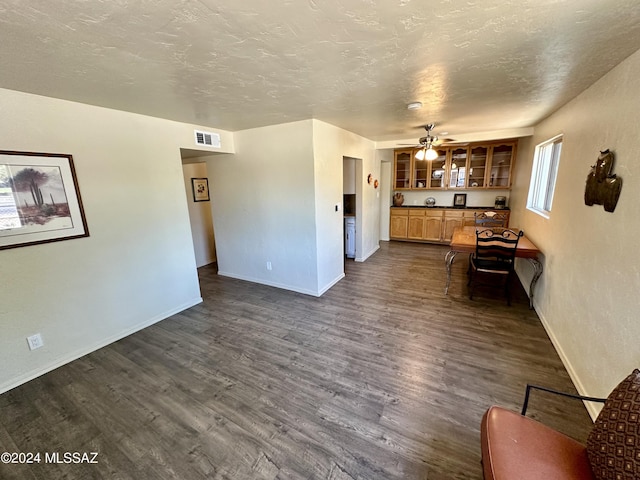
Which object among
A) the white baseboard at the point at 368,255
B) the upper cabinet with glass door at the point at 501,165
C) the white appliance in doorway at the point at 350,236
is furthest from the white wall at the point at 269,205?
the upper cabinet with glass door at the point at 501,165

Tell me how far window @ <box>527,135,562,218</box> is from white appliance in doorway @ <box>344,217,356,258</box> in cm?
283

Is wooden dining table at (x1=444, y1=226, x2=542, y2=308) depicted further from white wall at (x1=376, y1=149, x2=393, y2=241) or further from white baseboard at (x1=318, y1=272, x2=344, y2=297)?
white wall at (x1=376, y1=149, x2=393, y2=241)

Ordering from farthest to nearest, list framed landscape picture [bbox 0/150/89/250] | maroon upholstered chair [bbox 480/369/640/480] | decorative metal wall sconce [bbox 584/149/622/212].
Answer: framed landscape picture [bbox 0/150/89/250]
decorative metal wall sconce [bbox 584/149/622/212]
maroon upholstered chair [bbox 480/369/640/480]

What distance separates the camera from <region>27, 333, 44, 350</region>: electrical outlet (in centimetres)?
223

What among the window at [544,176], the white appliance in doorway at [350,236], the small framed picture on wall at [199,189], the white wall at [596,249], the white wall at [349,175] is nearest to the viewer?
the white wall at [596,249]

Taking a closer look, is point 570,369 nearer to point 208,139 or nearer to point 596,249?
point 596,249

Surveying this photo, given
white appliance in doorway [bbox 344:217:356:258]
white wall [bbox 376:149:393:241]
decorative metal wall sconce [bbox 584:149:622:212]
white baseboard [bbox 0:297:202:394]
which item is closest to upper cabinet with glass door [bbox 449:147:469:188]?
white wall [bbox 376:149:393:241]

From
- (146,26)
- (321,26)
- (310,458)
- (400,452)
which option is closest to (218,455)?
(310,458)

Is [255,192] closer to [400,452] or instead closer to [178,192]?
[178,192]

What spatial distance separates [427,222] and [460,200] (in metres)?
0.91

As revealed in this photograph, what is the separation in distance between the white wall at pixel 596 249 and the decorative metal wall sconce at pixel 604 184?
0.13 ft

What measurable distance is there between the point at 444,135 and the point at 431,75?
321cm

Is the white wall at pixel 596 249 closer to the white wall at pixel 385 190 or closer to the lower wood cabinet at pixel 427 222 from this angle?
the lower wood cabinet at pixel 427 222

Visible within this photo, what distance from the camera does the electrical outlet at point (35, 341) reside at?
2.23 metres
